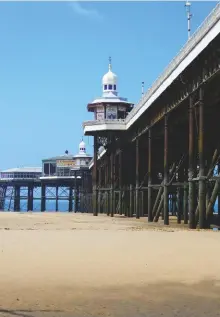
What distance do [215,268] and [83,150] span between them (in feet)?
318

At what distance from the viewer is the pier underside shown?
24312mm

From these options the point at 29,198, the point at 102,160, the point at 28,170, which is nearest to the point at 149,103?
the point at 102,160

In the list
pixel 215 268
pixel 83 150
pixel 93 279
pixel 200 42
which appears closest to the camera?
pixel 93 279

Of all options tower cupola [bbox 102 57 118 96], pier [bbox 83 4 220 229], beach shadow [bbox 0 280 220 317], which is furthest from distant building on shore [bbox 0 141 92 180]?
beach shadow [bbox 0 280 220 317]

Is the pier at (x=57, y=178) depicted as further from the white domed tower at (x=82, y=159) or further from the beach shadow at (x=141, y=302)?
the beach shadow at (x=141, y=302)

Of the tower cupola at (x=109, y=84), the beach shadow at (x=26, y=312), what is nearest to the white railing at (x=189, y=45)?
the beach shadow at (x=26, y=312)

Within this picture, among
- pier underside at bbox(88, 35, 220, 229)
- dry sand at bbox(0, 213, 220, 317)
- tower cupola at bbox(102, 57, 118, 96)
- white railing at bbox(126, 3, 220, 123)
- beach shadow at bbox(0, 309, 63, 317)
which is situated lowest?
beach shadow at bbox(0, 309, 63, 317)

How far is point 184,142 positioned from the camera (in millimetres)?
40344

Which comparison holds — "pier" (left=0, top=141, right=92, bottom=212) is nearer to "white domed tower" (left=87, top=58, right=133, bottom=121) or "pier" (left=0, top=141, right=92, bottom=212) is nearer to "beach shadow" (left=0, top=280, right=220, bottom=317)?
"white domed tower" (left=87, top=58, right=133, bottom=121)

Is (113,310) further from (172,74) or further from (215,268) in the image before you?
(172,74)

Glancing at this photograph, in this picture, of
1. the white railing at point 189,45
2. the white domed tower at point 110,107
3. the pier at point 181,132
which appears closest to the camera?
the white railing at point 189,45

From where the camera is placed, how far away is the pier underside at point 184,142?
24.3 metres

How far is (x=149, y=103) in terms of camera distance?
3697cm

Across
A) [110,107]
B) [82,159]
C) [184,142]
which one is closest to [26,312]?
[184,142]
